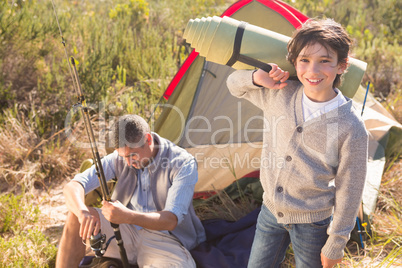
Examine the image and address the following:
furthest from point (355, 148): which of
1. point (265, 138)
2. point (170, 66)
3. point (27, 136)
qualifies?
point (170, 66)

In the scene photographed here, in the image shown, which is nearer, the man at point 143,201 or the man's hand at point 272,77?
the man's hand at point 272,77

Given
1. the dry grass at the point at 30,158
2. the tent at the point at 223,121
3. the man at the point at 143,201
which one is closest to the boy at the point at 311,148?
the man at the point at 143,201

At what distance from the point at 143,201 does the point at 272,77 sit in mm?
1316

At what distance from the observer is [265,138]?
186cm

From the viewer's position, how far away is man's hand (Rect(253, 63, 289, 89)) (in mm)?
1699

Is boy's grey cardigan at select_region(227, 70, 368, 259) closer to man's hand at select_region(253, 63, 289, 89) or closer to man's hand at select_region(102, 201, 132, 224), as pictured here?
man's hand at select_region(253, 63, 289, 89)

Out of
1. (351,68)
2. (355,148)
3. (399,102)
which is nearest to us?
(355,148)

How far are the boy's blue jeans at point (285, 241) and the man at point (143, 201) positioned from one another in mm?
659

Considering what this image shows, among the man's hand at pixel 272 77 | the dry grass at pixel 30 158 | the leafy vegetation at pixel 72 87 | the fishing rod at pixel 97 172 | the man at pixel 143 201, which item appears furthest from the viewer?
the dry grass at pixel 30 158

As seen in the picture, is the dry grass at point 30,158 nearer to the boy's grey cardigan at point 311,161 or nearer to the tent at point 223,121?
the tent at point 223,121

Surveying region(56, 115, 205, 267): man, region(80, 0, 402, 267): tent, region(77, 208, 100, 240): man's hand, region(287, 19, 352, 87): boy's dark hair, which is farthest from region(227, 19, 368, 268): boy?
region(80, 0, 402, 267): tent

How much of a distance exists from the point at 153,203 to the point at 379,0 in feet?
20.7

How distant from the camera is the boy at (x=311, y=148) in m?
1.54

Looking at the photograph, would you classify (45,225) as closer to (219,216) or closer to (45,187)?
(45,187)
